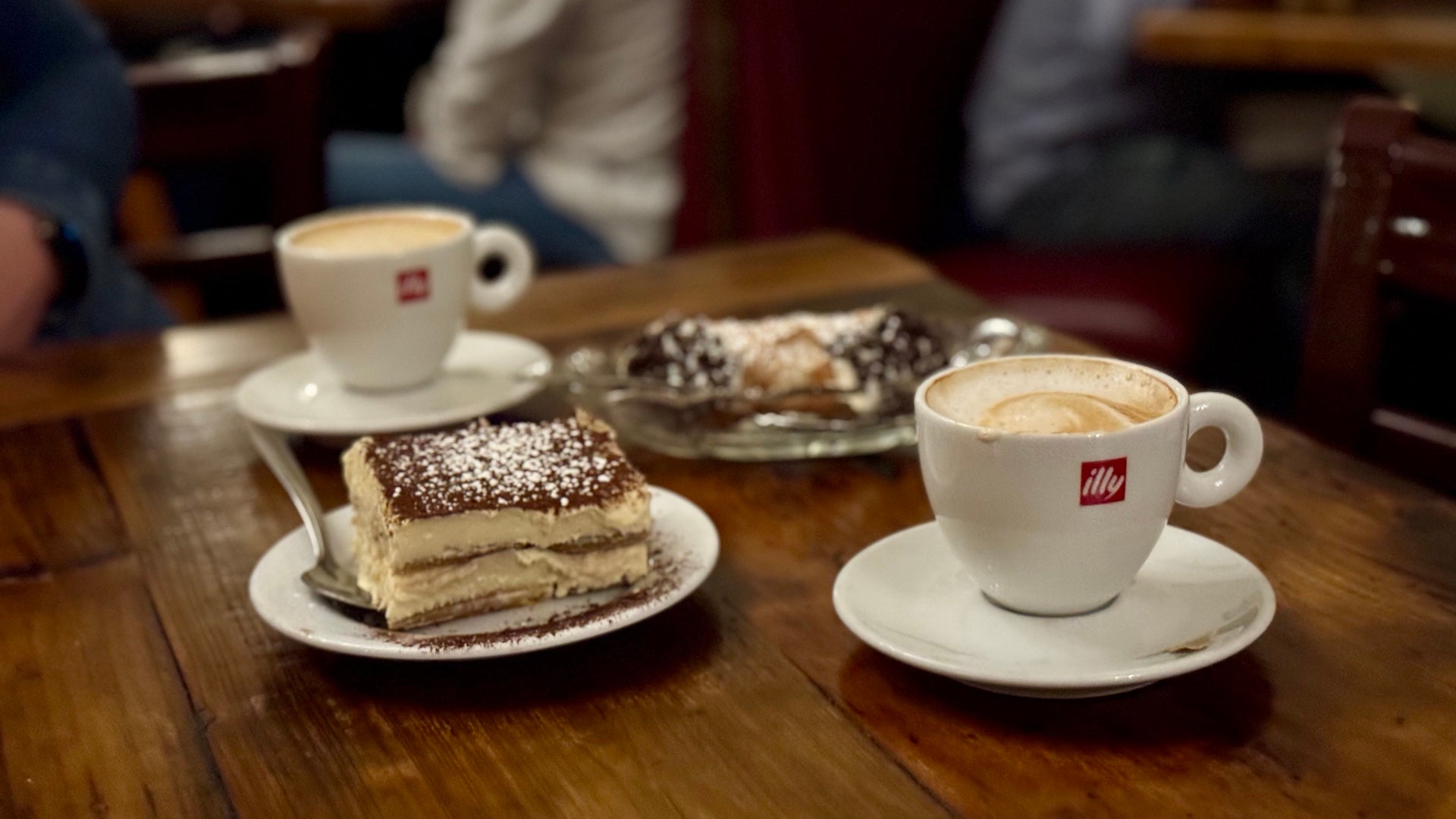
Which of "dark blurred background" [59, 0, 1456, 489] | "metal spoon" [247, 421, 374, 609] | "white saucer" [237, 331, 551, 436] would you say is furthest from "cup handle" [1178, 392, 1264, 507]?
"dark blurred background" [59, 0, 1456, 489]

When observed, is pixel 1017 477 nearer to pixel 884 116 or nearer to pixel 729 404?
pixel 729 404

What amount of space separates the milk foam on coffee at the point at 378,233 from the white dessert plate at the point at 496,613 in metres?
0.39

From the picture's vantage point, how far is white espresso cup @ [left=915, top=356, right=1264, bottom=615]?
0.65 m

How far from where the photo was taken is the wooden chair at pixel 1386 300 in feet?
3.46

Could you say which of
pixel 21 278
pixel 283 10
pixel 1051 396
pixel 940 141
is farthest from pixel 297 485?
pixel 283 10

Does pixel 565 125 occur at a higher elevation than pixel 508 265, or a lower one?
lower

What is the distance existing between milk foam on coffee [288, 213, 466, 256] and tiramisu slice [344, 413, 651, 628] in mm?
396

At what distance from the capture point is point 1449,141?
3.46 ft

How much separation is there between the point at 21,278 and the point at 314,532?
763mm

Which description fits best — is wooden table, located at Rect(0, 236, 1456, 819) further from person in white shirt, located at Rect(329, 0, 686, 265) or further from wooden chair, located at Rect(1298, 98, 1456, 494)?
person in white shirt, located at Rect(329, 0, 686, 265)

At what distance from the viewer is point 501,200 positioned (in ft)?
8.97

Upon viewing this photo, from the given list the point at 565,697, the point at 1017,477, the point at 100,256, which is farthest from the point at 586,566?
the point at 100,256

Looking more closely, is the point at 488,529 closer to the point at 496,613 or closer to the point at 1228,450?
the point at 496,613

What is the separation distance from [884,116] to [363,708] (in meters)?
2.27
